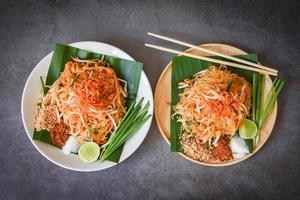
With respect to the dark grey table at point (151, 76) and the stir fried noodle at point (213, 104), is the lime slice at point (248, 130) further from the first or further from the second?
the dark grey table at point (151, 76)

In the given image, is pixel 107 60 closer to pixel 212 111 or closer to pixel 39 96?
pixel 39 96

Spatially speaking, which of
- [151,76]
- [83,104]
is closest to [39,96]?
[83,104]

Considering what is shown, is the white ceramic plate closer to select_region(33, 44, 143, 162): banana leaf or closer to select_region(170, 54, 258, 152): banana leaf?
select_region(33, 44, 143, 162): banana leaf

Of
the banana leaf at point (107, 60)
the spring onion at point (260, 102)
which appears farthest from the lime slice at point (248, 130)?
the banana leaf at point (107, 60)

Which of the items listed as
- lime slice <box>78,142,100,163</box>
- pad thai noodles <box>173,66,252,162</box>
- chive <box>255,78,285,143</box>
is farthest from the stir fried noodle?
lime slice <box>78,142,100,163</box>

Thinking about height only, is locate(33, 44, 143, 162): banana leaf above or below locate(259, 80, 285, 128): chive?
above
